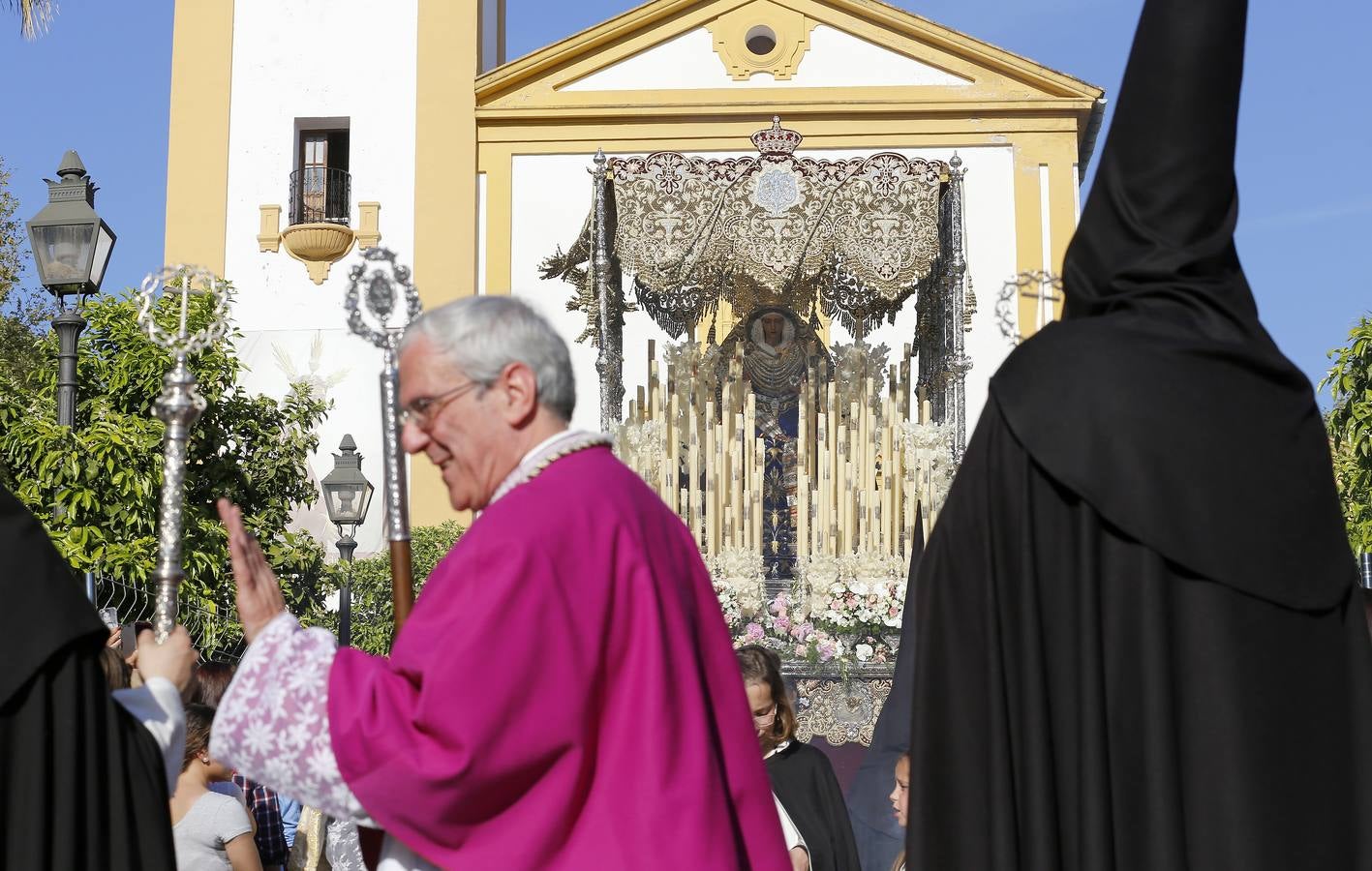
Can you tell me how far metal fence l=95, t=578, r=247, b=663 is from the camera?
33.5 feet

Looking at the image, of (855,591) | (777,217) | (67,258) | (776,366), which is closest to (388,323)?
(67,258)

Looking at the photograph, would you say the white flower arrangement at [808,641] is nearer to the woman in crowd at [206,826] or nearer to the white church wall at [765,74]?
the woman in crowd at [206,826]

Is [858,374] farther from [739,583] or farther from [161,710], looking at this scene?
[161,710]

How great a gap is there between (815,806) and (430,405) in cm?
247

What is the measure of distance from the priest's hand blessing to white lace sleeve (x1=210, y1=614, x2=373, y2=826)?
8 centimetres

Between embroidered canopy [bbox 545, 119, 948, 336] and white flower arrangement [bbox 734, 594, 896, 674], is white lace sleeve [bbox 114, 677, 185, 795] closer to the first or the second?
white flower arrangement [bbox 734, 594, 896, 674]

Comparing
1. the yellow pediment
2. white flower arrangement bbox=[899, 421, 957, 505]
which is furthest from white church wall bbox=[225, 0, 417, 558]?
white flower arrangement bbox=[899, 421, 957, 505]

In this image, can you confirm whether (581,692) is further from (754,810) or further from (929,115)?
(929,115)

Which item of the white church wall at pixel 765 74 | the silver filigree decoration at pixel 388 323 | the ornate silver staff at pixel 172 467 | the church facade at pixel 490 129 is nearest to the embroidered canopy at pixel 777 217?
the church facade at pixel 490 129

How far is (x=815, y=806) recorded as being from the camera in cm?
464

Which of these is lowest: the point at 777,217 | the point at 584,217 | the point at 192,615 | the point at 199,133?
the point at 192,615

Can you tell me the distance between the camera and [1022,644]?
2.28 m

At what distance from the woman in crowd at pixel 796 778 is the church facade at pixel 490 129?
13780 mm

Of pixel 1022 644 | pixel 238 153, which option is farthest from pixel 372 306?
pixel 238 153
